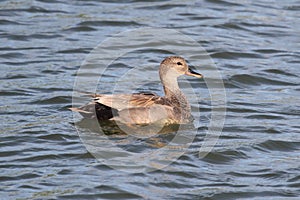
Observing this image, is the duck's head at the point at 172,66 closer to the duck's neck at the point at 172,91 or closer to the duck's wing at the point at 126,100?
the duck's neck at the point at 172,91

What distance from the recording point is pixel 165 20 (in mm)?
14828

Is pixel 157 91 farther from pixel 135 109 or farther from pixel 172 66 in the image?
pixel 135 109

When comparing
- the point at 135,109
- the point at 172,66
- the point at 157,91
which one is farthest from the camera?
the point at 157,91

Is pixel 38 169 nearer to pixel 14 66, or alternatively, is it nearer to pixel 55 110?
pixel 55 110

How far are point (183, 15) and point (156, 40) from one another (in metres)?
1.54

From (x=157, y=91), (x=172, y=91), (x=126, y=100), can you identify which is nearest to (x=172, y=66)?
(x=172, y=91)

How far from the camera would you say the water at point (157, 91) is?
25.7 ft

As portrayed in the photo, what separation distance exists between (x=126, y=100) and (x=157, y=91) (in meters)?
1.88

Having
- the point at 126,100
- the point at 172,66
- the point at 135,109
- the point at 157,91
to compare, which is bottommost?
the point at 157,91

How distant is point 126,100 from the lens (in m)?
9.61

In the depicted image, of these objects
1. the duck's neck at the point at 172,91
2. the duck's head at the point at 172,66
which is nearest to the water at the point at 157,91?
the duck's neck at the point at 172,91

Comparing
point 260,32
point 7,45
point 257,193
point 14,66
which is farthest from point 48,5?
point 257,193

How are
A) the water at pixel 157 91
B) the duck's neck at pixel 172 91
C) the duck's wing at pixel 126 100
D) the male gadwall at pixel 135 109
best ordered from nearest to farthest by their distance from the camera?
the water at pixel 157 91, the duck's wing at pixel 126 100, the male gadwall at pixel 135 109, the duck's neck at pixel 172 91

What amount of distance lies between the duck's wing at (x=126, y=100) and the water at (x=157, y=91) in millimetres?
460
